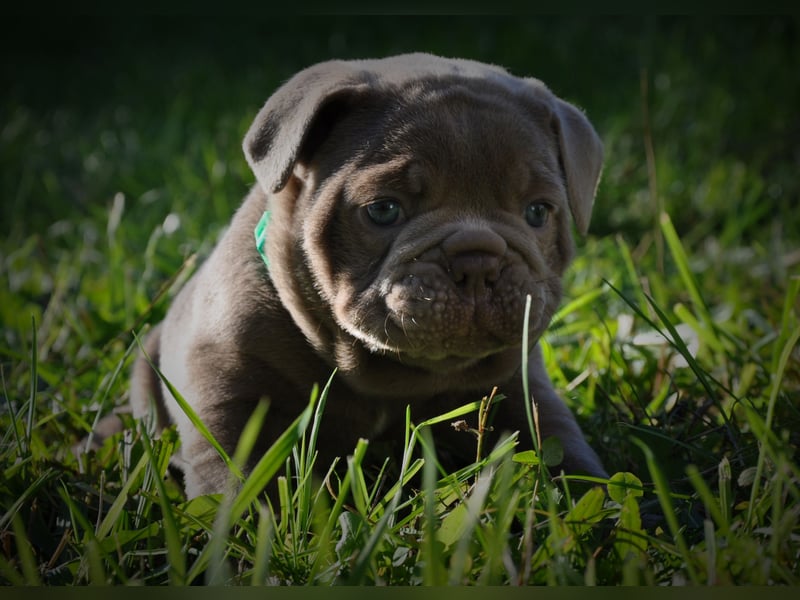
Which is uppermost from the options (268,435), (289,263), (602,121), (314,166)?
(314,166)

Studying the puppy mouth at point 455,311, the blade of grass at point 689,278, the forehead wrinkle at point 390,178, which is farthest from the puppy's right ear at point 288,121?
the blade of grass at point 689,278

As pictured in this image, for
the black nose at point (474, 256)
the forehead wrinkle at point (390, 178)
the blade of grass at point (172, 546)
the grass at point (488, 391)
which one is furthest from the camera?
the forehead wrinkle at point (390, 178)

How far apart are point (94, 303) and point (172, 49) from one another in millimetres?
4947

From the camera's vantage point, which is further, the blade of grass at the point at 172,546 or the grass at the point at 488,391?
the grass at the point at 488,391

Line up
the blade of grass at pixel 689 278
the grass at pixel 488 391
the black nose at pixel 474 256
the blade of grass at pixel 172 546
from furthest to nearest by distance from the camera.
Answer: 1. the blade of grass at pixel 689 278
2. the black nose at pixel 474 256
3. the grass at pixel 488 391
4. the blade of grass at pixel 172 546

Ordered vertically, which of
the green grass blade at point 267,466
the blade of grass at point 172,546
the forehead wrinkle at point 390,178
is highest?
the forehead wrinkle at point 390,178

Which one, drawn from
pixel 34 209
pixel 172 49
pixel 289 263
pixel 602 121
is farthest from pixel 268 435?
pixel 172 49

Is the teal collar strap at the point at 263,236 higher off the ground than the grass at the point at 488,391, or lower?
higher

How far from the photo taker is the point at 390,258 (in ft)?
8.13

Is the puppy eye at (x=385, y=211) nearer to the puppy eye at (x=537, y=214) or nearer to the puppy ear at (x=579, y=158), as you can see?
the puppy eye at (x=537, y=214)

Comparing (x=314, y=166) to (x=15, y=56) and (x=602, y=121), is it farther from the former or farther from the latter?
(x=15, y=56)

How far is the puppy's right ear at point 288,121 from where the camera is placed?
2537 mm

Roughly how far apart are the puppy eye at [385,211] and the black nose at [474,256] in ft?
0.70

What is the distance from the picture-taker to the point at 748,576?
1.77 m
